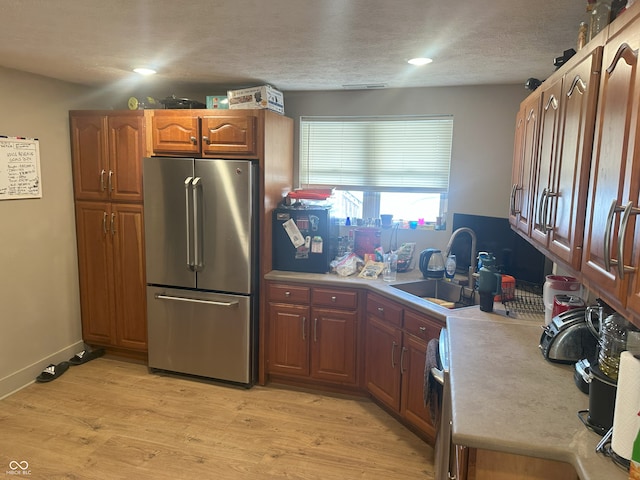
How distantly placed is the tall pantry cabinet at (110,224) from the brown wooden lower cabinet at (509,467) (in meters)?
2.95

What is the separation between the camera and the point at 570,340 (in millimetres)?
1812

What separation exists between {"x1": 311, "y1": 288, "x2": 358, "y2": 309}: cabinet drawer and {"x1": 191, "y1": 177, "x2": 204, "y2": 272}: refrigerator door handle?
877 mm

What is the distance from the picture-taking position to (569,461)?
1.27m

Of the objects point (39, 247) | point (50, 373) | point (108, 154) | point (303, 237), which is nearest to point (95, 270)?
point (39, 247)

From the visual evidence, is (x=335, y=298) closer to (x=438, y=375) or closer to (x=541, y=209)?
(x=438, y=375)

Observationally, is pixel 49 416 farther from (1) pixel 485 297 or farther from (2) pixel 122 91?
(1) pixel 485 297

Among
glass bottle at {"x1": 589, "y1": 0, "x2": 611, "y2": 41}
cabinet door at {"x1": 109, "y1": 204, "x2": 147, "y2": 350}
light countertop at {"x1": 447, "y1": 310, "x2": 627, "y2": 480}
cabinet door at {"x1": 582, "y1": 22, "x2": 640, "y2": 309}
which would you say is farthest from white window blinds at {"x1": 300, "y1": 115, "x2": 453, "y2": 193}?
cabinet door at {"x1": 582, "y1": 22, "x2": 640, "y2": 309}

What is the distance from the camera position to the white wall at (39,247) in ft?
10.4

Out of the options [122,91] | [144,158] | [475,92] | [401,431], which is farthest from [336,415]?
[122,91]

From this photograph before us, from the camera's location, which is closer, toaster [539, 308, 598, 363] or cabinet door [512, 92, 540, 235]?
toaster [539, 308, 598, 363]

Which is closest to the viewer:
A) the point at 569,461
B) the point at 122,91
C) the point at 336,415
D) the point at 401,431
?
the point at 569,461

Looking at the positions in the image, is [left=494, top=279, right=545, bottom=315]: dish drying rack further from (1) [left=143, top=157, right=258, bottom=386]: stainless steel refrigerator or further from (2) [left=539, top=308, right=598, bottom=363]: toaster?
(1) [left=143, top=157, right=258, bottom=386]: stainless steel refrigerator

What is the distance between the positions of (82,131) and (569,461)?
12.3 ft

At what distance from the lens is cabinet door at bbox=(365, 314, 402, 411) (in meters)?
2.93
